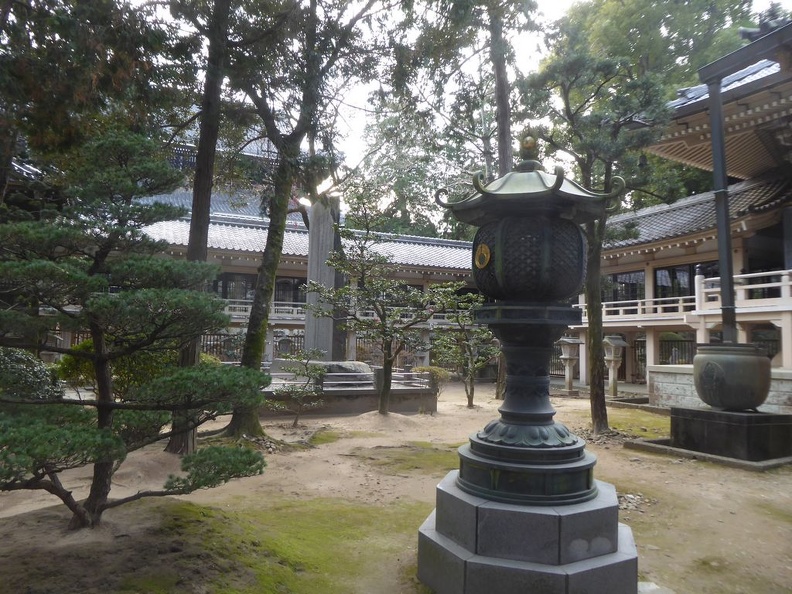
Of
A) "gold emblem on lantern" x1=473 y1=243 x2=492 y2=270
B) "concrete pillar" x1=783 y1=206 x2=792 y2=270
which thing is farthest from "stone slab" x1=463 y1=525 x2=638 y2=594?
"concrete pillar" x1=783 y1=206 x2=792 y2=270

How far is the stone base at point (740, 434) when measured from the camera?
6.77 m

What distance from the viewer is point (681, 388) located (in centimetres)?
1105

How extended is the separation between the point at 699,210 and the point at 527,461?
16.9 meters

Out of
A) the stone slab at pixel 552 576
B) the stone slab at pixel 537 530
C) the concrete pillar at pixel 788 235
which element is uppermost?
the concrete pillar at pixel 788 235

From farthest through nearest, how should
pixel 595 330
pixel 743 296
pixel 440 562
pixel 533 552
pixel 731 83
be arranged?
pixel 743 296 < pixel 731 83 < pixel 595 330 < pixel 440 562 < pixel 533 552

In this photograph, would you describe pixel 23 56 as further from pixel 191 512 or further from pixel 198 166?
pixel 191 512

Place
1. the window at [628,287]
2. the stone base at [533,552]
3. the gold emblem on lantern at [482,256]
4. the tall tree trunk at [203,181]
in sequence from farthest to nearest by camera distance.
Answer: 1. the window at [628,287]
2. the tall tree trunk at [203,181]
3. the gold emblem on lantern at [482,256]
4. the stone base at [533,552]

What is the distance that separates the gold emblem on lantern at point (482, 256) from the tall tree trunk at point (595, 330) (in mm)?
5828

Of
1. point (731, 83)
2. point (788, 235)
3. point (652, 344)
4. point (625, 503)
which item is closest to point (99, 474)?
point (625, 503)

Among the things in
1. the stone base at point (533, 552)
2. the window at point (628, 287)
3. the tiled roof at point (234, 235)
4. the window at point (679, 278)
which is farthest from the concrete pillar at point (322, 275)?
the window at point (679, 278)

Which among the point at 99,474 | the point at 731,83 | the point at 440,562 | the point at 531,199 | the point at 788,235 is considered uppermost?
the point at 731,83

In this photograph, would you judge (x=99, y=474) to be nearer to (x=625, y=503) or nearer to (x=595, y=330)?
(x=625, y=503)

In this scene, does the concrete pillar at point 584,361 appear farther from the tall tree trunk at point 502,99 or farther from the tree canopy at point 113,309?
the tree canopy at point 113,309

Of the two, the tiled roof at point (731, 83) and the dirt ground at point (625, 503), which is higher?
the tiled roof at point (731, 83)
